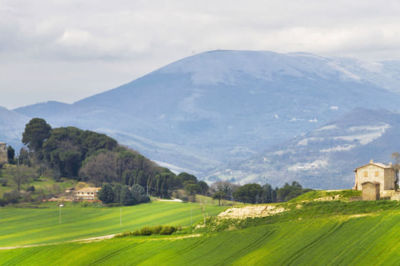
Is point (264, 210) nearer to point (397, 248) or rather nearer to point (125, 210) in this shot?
point (397, 248)

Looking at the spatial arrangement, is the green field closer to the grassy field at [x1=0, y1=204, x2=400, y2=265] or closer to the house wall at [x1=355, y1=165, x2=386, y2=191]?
the grassy field at [x1=0, y1=204, x2=400, y2=265]

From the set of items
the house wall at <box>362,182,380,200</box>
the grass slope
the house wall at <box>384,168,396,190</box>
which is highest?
the house wall at <box>384,168,396,190</box>

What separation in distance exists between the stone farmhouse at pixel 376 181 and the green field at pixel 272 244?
16.3ft

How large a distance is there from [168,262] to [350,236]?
21966 mm

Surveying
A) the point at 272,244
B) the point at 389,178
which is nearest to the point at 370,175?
the point at 389,178

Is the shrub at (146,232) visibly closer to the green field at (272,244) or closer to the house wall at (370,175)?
the green field at (272,244)

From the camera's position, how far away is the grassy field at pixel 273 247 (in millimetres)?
82688

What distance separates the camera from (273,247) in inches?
3600

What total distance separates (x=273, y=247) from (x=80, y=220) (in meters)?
93.8

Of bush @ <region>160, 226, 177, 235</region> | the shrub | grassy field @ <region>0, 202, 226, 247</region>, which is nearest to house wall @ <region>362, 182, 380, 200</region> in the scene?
bush @ <region>160, 226, 177, 235</region>

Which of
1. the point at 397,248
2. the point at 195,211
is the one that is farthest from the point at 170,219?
the point at 397,248

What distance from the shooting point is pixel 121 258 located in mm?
104125

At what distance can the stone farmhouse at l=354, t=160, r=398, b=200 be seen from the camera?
110312mm

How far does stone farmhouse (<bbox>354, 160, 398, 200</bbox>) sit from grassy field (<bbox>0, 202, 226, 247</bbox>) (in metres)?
39.8
